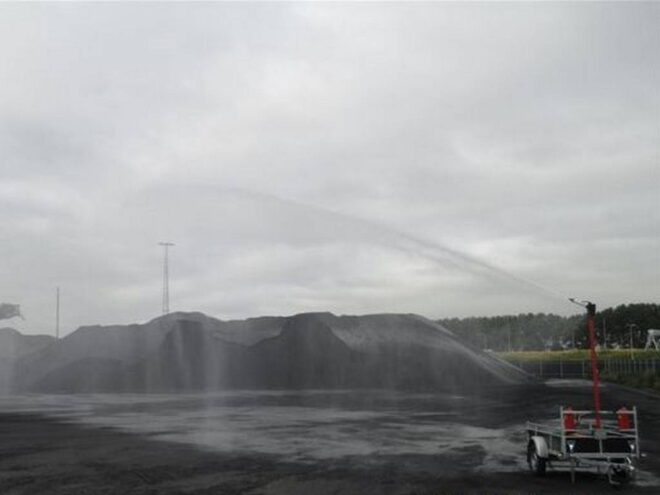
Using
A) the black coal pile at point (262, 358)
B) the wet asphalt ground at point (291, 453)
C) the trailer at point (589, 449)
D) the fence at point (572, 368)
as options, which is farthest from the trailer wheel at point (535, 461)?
the fence at point (572, 368)

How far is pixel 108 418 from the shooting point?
108ft

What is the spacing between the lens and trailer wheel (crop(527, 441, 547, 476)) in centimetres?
1519

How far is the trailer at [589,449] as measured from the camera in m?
14.0

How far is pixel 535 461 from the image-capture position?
15508 mm

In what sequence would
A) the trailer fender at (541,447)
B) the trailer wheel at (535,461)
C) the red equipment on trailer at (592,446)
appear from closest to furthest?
the red equipment on trailer at (592,446), the trailer fender at (541,447), the trailer wheel at (535,461)

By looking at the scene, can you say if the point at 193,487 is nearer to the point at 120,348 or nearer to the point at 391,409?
the point at 391,409

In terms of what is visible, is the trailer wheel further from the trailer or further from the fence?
the fence

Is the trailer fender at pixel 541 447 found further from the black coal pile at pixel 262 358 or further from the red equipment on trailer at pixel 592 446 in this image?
the black coal pile at pixel 262 358

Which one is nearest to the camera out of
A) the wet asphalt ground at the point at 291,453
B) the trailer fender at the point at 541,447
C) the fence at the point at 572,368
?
the wet asphalt ground at the point at 291,453

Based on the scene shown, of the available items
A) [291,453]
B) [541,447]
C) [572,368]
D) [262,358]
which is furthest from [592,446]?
[572,368]

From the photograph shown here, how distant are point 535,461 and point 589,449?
5.46 ft

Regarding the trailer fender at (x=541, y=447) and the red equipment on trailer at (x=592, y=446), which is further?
the trailer fender at (x=541, y=447)

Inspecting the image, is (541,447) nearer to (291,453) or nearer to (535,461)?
(535,461)

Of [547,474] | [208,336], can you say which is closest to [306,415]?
[547,474]
